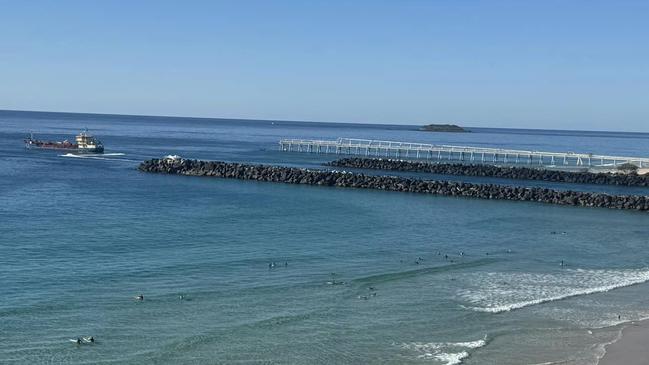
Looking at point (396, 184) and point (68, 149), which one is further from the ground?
point (68, 149)

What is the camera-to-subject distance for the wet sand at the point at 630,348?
16719 millimetres

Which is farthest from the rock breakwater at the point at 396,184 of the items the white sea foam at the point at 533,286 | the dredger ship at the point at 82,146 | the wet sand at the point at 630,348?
the wet sand at the point at 630,348

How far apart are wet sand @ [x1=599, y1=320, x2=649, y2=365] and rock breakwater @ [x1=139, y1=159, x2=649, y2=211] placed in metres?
32.0

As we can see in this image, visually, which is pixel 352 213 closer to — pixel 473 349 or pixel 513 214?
pixel 513 214

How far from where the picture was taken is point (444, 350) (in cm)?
1738

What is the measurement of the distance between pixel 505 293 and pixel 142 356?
11.7m

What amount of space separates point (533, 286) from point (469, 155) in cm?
8441

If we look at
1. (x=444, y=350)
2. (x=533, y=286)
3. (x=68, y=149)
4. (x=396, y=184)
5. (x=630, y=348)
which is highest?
(x=68, y=149)

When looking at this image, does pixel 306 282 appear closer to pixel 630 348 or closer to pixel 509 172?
pixel 630 348

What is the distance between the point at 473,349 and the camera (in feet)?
57.3

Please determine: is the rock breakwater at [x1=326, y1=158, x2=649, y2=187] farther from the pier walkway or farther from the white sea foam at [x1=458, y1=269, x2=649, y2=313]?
the white sea foam at [x1=458, y1=269, x2=649, y2=313]

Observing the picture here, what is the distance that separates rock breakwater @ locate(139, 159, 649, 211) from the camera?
50.5 metres

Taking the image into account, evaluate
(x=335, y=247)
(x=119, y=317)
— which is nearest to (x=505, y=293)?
(x=335, y=247)

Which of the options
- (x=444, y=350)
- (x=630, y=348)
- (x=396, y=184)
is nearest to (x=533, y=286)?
(x=630, y=348)
